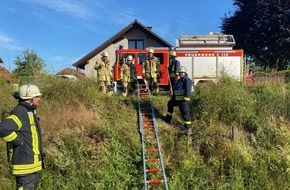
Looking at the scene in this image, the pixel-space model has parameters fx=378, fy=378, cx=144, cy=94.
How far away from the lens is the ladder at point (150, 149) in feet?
23.7

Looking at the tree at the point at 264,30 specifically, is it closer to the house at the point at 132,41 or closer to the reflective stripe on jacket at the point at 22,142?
the house at the point at 132,41

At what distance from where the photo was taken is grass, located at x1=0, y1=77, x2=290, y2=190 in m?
7.56

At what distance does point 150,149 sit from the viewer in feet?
28.2

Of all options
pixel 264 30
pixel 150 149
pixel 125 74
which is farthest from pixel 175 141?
pixel 264 30

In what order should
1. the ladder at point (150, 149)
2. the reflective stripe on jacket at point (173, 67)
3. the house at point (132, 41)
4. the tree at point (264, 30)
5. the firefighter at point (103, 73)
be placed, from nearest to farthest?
1. the ladder at point (150, 149)
2. the reflective stripe on jacket at point (173, 67)
3. the firefighter at point (103, 73)
4. the tree at point (264, 30)
5. the house at point (132, 41)

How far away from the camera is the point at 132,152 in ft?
27.5

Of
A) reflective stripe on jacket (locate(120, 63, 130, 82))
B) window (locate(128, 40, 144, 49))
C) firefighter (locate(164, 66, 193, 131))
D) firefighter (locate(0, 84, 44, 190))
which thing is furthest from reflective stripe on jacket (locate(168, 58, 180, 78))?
window (locate(128, 40, 144, 49))

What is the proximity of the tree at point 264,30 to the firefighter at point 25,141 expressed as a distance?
23607mm

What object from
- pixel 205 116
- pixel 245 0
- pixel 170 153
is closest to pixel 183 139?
pixel 170 153

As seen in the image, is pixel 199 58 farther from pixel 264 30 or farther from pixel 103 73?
pixel 264 30

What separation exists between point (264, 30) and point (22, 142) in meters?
26.4

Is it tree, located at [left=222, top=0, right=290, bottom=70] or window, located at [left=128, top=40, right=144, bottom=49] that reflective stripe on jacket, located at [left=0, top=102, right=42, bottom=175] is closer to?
tree, located at [left=222, top=0, right=290, bottom=70]

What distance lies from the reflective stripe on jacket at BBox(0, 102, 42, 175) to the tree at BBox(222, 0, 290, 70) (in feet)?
77.7

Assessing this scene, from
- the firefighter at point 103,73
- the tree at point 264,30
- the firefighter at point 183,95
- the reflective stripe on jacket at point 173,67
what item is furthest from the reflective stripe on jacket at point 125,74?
the tree at point 264,30
